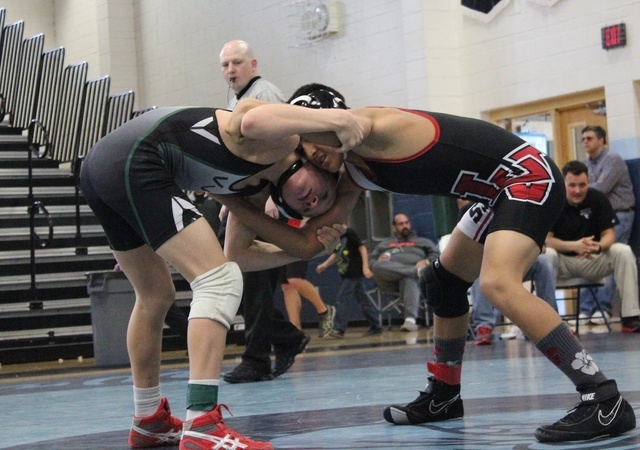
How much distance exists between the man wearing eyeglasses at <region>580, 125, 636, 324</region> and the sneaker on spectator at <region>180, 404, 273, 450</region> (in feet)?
21.3

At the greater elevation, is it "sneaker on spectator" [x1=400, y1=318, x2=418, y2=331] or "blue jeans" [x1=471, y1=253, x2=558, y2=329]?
"blue jeans" [x1=471, y1=253, x2=558, y2=329]

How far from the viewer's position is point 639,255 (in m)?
9.02

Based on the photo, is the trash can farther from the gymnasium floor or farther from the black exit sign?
the black exit sign

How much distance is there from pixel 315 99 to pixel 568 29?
23.0 feet

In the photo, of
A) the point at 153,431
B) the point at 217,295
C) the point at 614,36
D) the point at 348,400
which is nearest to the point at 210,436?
the point at 217,295

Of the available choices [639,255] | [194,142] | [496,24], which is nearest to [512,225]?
[194,142]

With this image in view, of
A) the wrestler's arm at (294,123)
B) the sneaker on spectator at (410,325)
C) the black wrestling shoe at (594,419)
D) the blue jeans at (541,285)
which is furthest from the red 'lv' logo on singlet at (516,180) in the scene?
the sneaker on spectator at (410,325)

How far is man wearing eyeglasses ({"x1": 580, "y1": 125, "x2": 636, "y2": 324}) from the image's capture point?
886 cm

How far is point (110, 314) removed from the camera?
7.95 m

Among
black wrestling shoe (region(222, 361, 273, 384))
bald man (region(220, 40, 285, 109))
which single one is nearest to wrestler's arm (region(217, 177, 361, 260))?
bald man (region(220, 40, 285, 109))

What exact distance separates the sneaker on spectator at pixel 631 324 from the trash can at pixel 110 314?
3593 millimetres

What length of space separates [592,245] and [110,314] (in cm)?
357

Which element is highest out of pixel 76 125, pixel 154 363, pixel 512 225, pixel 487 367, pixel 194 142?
pixel 76 125

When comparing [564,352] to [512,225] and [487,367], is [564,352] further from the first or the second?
[487,367]
